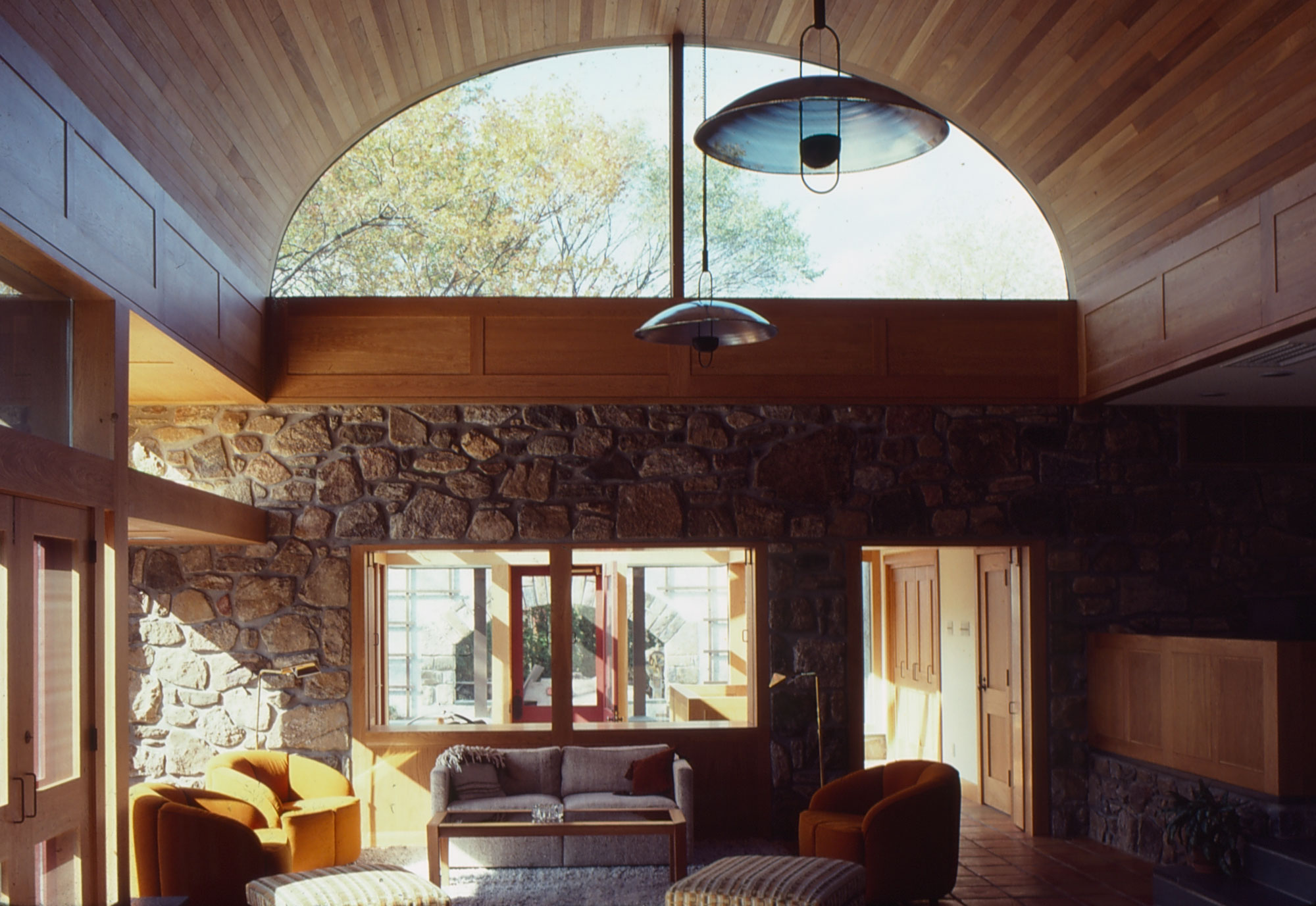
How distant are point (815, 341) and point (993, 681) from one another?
300 centimetres

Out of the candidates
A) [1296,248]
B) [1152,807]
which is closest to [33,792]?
[1296,248]

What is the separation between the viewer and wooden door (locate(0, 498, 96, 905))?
409 cm

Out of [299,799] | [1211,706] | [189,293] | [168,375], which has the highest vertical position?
[189,293]

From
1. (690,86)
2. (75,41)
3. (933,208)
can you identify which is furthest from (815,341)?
(75,41)

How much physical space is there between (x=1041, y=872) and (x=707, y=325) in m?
4.04

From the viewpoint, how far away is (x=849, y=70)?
7.86 metres

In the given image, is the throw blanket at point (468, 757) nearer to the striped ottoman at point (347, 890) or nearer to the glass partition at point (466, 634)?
the glass partition at point (466, 634)

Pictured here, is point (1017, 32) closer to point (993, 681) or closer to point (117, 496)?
point (993, 681)

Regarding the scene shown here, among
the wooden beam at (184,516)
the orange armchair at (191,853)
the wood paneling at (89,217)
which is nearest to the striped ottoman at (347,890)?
the orange armchair at (191,853)

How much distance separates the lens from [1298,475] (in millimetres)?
8008

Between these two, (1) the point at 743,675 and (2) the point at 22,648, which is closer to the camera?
(2) the point at 22,648

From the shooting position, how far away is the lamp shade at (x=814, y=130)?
3158 mm

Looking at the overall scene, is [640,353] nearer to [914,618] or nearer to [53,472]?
[53,472]

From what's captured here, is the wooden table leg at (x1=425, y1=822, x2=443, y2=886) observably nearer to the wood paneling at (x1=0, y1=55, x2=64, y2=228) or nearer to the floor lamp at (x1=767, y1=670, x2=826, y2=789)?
the floor lamp at (x1=767, y1=670, x2=826, y2=789)
